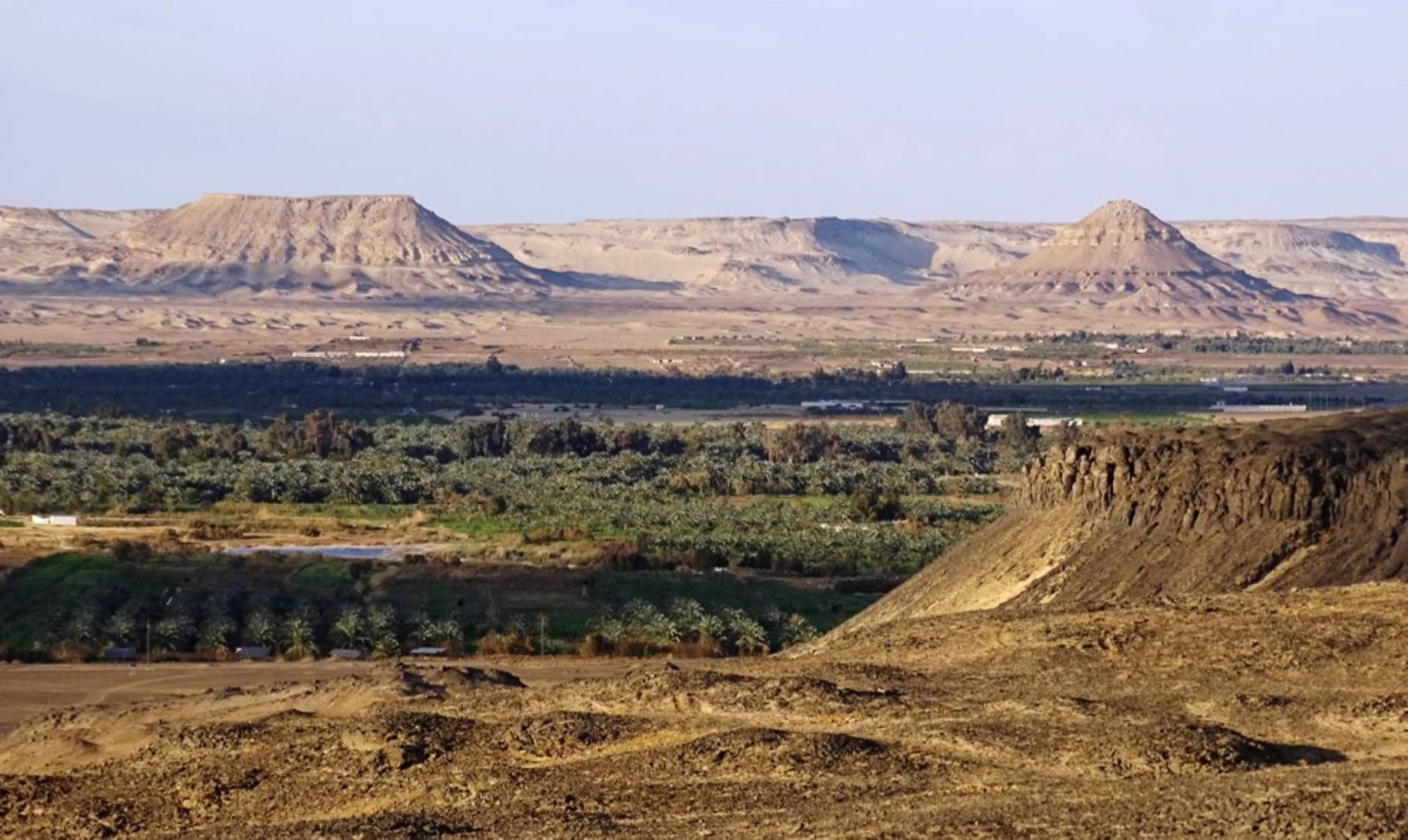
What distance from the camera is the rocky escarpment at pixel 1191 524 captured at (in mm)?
31406

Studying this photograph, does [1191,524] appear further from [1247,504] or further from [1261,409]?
[1261,409]

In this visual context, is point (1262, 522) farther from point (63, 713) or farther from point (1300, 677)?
point (63, 713)

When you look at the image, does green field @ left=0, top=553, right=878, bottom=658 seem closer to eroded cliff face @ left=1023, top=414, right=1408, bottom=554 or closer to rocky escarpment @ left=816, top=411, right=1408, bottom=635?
rocky escarpment @ left=816, top=411, right=1408, bottom=635

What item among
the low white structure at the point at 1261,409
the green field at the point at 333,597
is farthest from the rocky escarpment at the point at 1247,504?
the low white structure at the point at 1261,409

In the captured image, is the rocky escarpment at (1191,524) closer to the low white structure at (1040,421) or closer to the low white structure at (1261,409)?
the low white structure at (1040,421)

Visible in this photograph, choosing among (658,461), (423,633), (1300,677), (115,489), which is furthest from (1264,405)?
(1300,677)

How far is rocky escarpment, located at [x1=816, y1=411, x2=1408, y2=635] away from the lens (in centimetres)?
3141

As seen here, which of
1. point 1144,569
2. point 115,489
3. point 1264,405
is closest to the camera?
point 1144,569

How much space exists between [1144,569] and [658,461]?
4875 cm

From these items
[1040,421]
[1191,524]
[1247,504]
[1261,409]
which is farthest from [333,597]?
[1261,409]

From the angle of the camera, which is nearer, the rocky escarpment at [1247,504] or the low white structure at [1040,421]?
the rocky escarpment at [1247,504]

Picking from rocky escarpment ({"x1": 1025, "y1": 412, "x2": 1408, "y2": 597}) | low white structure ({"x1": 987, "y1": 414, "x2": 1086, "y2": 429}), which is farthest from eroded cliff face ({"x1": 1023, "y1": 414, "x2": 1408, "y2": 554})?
low white structure ({"x1": 987, "y1": 414, "x2": 1086, "y2": 429})

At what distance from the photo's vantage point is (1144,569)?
3198 cm

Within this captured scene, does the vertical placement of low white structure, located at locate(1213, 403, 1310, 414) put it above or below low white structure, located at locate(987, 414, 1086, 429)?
above
